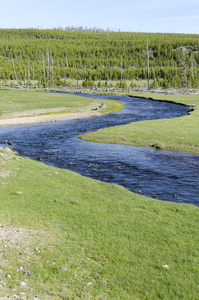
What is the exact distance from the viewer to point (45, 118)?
57.5 meters

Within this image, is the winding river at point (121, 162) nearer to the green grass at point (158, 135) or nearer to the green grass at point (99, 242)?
the green grass at point (158, 135)

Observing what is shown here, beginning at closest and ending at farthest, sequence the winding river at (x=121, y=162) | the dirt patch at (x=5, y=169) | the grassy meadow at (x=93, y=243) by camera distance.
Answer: the grassy meadow at (x=93, y=243), the dirt patch at (x=5, y=169), the winding river at (x=121, y=162)

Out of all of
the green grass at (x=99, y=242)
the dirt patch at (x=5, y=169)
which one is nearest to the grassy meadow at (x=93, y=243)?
the green grass at (x=99, y=242)

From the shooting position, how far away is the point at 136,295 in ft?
35.1

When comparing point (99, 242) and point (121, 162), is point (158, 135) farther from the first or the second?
point (99, 242)

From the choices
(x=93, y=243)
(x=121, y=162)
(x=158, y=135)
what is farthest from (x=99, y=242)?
(x=158, y=135)

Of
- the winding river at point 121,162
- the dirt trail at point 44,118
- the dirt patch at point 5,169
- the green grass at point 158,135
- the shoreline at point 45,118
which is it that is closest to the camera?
the dirt patch at point 5,169

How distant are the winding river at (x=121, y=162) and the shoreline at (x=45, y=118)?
740cm

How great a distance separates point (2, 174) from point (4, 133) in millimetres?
24977

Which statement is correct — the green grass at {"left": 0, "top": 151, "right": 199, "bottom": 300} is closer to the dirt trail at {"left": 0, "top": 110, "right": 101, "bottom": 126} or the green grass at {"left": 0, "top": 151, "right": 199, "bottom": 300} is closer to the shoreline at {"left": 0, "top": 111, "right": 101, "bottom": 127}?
the shoreline at {"left": 0, "top": 111, "right": 101, "bottom": 127}

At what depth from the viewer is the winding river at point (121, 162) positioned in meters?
22.4

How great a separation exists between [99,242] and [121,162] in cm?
1581

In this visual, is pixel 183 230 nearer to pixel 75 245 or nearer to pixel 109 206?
pixel 109 206

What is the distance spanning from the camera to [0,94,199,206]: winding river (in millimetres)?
22408
